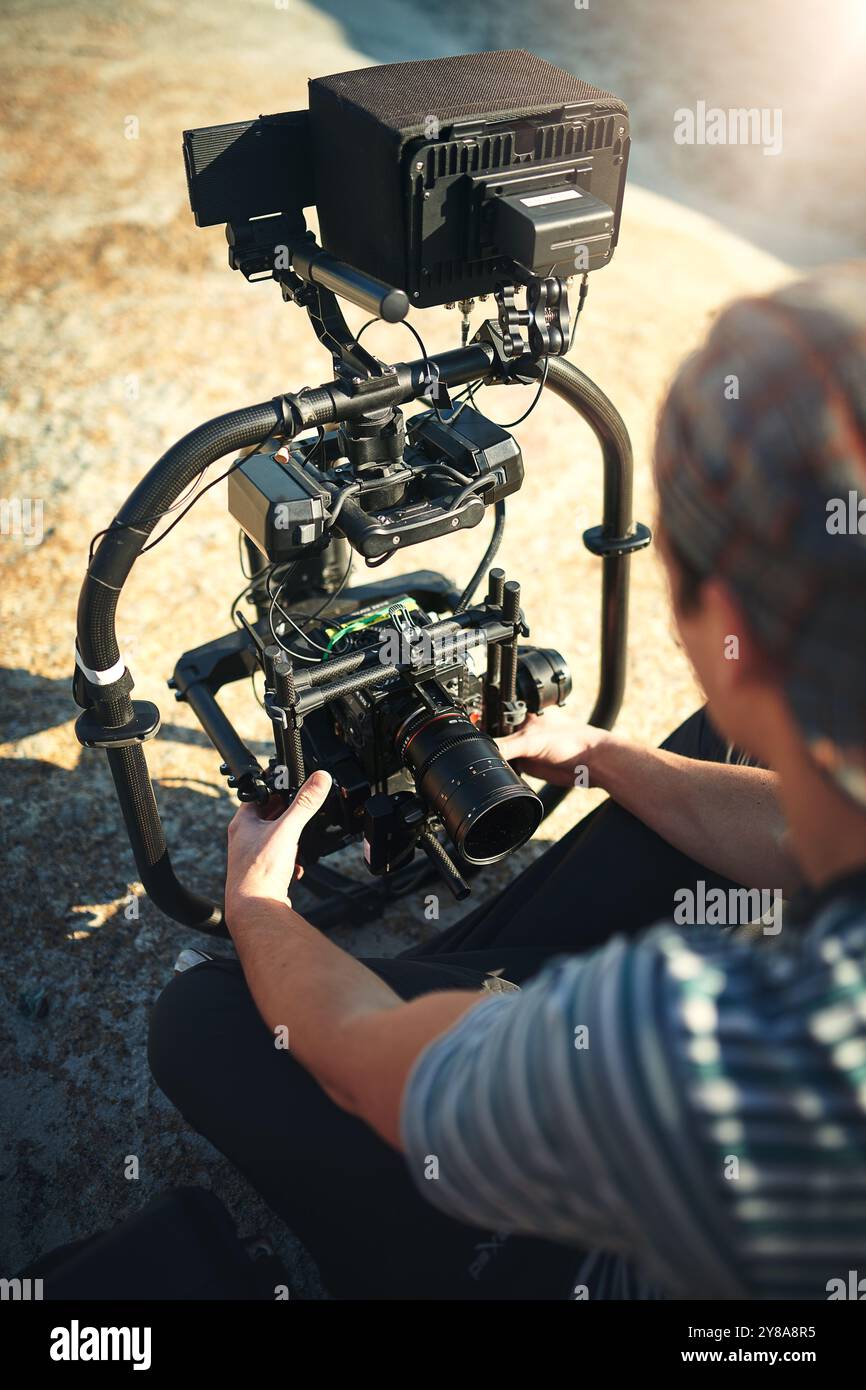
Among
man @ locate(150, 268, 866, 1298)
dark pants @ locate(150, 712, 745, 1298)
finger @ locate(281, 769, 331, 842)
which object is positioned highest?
man @ locate(150, 268, 866, 1298)

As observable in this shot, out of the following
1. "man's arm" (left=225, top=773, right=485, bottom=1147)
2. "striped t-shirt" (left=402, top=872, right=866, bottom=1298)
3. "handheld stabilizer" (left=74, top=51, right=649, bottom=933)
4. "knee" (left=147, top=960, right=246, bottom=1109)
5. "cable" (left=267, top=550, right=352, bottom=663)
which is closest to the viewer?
"striped t-shirt" (left=402, top=872, right=866, bottom=1298)

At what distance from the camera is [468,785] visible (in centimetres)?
185

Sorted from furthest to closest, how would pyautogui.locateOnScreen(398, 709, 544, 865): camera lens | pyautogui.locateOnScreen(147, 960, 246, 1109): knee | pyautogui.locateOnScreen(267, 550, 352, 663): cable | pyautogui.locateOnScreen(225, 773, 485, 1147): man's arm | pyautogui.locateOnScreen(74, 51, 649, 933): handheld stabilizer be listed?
pyautogui.locateOnScreen(267, 550, 352, 663): cable → pyautogui.locateOnScreen(398, 709, 544, 865): camera lens → pyautogui.locateOnScreen(147, 960, 246, 1109): knee → pyautogui.locateOnScreen(74, 51, 649, 933): handheld stabilizer → pyautogui.locateOnScreen(225, 773, 485, 1147): man's arm

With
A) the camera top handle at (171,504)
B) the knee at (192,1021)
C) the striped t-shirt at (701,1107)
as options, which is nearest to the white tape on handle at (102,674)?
the camera top handle at (171,504)

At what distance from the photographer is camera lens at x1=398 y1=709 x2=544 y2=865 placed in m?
1.84

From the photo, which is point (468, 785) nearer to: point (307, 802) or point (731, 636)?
point (307, 802)

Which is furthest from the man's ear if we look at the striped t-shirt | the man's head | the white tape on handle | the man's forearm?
the white tape on handle

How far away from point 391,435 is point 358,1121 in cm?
109

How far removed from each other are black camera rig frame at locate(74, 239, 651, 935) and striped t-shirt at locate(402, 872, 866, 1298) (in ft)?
3.32

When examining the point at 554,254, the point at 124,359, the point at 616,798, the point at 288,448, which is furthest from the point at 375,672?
the point at 124,359

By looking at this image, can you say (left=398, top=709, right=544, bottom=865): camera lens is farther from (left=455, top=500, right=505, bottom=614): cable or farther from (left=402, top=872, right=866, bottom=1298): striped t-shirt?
(left=402, top=872, right=866, bottom=1298): striped t-shirt

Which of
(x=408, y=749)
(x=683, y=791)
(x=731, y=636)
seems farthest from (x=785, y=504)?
(x=683, y=791)

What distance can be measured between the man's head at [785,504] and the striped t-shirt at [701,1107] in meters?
0.15

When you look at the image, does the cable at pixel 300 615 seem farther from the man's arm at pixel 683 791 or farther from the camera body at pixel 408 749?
the man's arm at pixel 683 791
